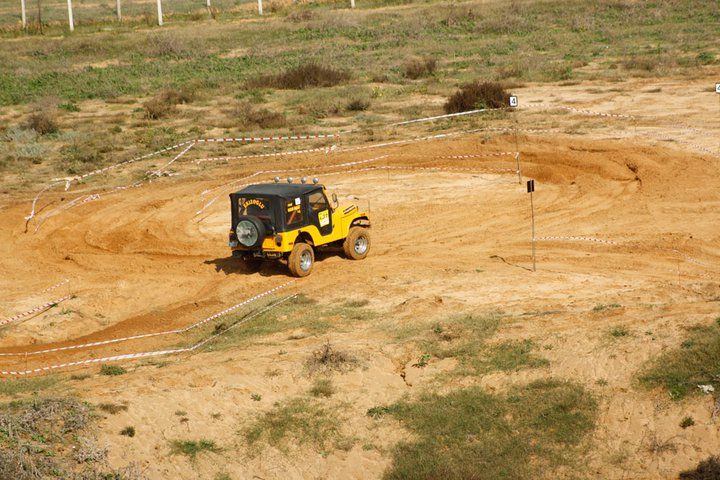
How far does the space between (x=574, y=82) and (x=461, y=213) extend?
54.1 feet

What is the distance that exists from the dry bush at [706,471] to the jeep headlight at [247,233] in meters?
10.2

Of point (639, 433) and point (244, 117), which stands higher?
point (244, 117)

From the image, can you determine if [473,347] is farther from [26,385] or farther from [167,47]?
[167,47]

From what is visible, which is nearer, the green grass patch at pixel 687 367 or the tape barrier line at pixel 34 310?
the green grass patch at pixel 687 367

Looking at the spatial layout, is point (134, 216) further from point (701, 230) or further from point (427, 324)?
point (701, 230)

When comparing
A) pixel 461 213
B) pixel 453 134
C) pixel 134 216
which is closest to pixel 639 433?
pixel 461 213

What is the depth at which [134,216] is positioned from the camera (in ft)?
84.0

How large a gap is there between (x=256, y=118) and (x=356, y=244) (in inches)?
582

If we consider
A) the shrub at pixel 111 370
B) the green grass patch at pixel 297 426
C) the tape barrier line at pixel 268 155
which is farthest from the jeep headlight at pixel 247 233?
the tape barrier line at pixel 268 155

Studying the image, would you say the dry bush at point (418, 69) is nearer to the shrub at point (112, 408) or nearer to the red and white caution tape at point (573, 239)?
the red and white caution tape at point (573, 239)

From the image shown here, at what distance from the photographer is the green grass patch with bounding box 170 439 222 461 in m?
12.2

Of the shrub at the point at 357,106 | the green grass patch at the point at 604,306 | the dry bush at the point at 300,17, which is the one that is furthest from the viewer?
the dry bush at the point at 300,17

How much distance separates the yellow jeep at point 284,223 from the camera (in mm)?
19406

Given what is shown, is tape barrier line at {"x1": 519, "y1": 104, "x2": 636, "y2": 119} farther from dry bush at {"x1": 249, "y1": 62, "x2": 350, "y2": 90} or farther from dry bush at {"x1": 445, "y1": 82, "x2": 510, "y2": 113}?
dry bush at {"x1": 249, "y1": 62, "x2": 350, "y2": 90}
